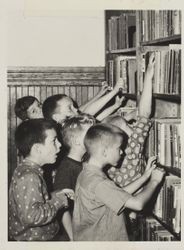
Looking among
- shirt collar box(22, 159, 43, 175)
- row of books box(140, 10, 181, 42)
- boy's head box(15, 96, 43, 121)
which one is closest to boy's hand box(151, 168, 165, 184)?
shirt collar box(22, 159, 43, 175)

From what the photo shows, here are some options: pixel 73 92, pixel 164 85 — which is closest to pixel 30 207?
pixel 164 85

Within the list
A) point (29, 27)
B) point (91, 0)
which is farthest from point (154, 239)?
point (29, 27)

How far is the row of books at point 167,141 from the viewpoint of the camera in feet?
6.07

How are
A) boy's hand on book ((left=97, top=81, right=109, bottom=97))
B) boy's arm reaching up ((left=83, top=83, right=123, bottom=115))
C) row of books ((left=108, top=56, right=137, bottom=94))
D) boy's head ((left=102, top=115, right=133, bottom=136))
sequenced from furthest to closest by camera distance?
boy's hand on book ((left=97, top=81, right=109, bottom=97)) → boy's arm reaching up ((left=83, top=83, right=123, bottom=115)) → row of books ((left=108, top=56, right=137, bottom=94)) → boy's head ((left=102, top=115, right=133, bottom=136))

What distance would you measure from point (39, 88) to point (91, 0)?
63.3 inches

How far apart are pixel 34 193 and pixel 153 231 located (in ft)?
2.53

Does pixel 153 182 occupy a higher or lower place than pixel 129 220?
higher

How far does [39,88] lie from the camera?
11.0 feet

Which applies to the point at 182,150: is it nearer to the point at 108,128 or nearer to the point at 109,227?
the point at 108,128

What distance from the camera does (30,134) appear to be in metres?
1.92

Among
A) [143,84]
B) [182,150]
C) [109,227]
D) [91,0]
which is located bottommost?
[109,227]

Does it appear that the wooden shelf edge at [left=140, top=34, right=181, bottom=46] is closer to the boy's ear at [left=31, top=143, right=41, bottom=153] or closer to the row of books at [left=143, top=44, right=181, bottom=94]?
the row of books at [left=143, top=44, right=181, bottom=94]

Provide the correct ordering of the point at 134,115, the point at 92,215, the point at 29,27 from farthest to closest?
the point at 29,27 < the point at 134,115 < the point at 92,215

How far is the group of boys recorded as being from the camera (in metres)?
1.71
